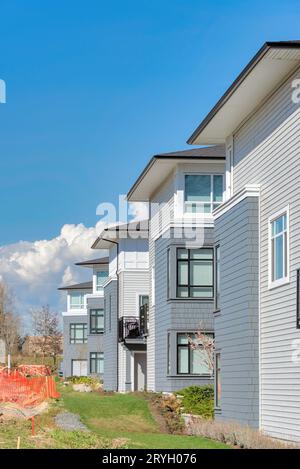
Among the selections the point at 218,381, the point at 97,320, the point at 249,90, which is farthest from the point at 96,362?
the point at 249,90

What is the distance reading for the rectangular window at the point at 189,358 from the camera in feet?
104

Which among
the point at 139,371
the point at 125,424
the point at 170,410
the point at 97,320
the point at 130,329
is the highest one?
the point at 97,320

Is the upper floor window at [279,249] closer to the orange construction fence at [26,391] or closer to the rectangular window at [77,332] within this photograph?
the orange construction fence at [26,391]

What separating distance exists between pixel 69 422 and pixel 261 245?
8084 millimetres

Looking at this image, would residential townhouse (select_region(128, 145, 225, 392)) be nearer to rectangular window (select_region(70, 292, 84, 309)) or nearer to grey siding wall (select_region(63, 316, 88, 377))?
grey siding wall (select_region(63, 316, 88, 377))

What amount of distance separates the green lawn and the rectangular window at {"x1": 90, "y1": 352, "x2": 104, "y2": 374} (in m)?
22.1

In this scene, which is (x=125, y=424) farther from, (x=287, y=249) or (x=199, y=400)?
(x=287, y=249)

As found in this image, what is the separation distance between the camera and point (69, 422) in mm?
25875

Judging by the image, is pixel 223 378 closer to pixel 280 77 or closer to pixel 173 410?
pixel 173 410

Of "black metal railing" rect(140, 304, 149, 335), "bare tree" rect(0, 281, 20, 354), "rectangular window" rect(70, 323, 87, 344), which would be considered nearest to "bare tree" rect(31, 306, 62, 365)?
"bare tree" rect(0, 281, 20, 354)

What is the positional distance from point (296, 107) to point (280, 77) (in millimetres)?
1022

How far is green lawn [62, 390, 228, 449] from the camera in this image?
68.6 ft

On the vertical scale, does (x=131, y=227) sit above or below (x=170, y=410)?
above

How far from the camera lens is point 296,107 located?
63.1 feet
